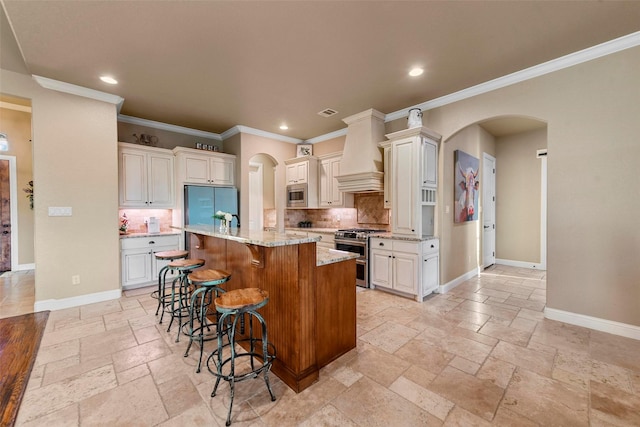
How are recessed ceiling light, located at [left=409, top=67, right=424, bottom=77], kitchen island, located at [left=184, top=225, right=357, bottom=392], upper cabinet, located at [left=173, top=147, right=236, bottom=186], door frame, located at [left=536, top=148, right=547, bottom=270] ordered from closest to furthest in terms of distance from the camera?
kitchen island, located at [left=184, top=225, right=357, bottom=392]
recessed ceiling light, located at [left=409, top=67, right=424, bottom=77]
upper cabinet, located at [left=173, top=147, right=236, bottom=186]
door frame, located at [left=536, top=148, right=547, bottom=270]

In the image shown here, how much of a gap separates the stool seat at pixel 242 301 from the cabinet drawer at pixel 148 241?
125 inches

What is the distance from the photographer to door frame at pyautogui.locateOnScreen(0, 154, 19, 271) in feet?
16.4

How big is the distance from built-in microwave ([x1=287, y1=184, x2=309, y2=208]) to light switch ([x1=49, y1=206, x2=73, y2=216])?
11.8 feet

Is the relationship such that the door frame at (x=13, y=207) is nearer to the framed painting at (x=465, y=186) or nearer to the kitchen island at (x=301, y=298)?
the kitchen island at (x=301, y=298)

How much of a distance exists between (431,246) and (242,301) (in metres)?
2.99

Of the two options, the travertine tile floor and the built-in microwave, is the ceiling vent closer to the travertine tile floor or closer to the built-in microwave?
the built-in microwave

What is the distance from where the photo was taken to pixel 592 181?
9.21 feet

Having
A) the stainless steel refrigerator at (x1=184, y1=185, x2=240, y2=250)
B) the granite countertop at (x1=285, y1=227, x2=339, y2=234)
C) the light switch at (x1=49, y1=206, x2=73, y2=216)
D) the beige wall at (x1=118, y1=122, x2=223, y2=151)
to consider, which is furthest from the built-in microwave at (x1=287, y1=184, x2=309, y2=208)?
the light switch at (x1=49, y1=206, x2=73, y2=216)

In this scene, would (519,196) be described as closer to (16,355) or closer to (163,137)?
(163,137)

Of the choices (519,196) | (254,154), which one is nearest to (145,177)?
(254,154)

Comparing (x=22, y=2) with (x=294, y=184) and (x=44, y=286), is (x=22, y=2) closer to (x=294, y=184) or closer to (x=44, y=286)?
(x=44, y=286)

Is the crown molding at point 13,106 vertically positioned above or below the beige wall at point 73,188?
above

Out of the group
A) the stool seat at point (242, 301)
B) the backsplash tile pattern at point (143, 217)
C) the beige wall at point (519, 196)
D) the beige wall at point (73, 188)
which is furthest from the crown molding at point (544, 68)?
the backsplash tile pattern at point (143, 217)

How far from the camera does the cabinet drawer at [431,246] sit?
3.72 metres
